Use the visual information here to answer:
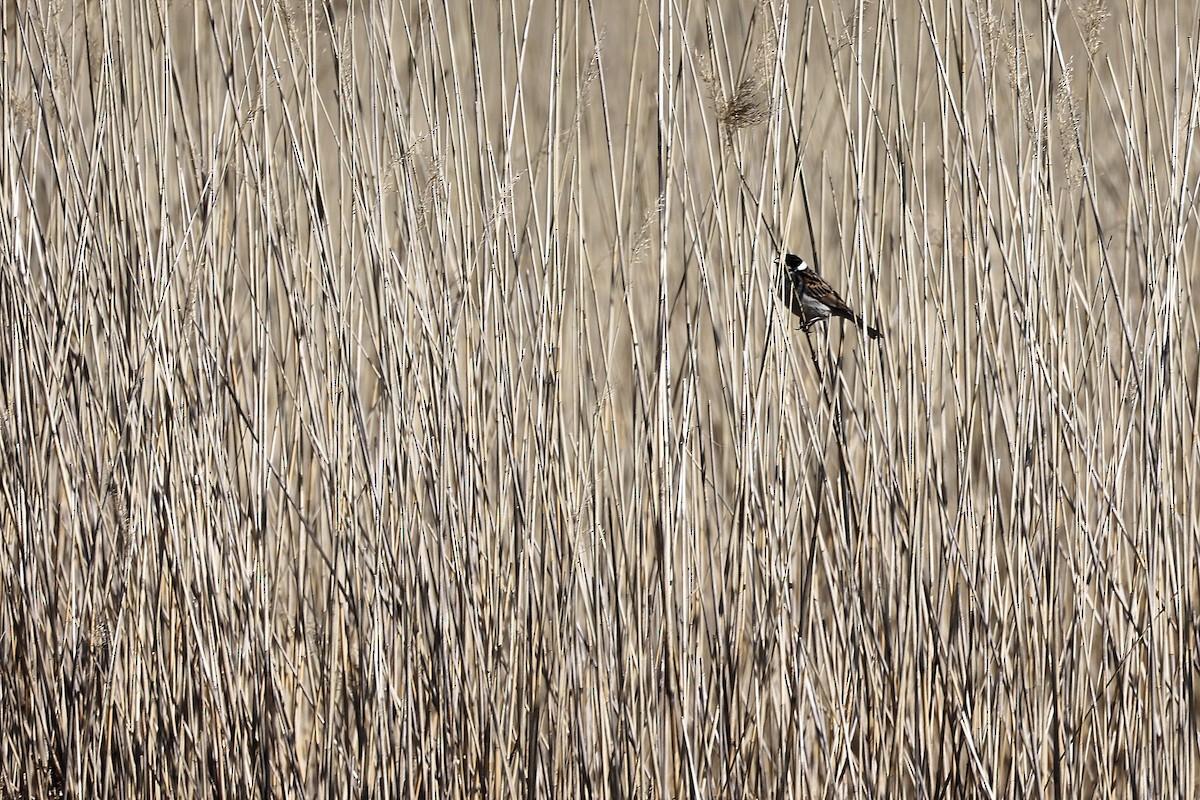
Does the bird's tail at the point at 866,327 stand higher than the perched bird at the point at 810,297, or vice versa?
the perched bird at the point at 810,297

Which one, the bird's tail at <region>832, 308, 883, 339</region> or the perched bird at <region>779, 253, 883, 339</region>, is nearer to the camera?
the bird's tail at <region>832, 308, 883, 339</region>

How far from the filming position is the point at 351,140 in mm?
1115

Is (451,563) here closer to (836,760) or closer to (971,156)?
(836,760)

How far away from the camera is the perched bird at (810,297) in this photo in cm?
116

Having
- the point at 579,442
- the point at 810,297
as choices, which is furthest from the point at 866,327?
the point at 579,442

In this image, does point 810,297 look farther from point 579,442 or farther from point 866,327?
point 579,442

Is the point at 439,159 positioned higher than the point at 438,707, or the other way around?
the point at 439,159

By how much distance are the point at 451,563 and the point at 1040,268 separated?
2.53 ft

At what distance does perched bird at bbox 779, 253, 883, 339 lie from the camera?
1.16 meters

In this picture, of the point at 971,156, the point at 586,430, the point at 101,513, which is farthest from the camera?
the point at 101,513

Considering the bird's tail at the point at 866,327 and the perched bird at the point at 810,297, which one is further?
the perched bird at the point at 810,297

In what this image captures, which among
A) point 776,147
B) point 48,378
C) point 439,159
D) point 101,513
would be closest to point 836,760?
point 776,147

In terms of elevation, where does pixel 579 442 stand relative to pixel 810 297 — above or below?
below

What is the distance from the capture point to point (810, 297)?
1.29m
